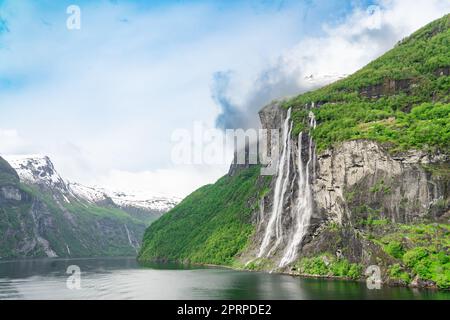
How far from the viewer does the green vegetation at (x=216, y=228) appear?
132 metres

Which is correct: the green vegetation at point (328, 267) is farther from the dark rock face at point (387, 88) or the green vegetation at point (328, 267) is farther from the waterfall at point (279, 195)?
the dark rock face at point (387, 88)

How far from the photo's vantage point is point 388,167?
246ft

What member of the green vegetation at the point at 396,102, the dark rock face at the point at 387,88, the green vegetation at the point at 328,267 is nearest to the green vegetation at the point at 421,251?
the green vegetation at the point at 328,267

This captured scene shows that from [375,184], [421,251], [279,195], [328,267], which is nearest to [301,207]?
[279,195]

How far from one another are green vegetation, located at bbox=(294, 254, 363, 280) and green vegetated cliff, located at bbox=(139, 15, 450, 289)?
0.17 m

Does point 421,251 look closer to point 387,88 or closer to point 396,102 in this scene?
point 396,102

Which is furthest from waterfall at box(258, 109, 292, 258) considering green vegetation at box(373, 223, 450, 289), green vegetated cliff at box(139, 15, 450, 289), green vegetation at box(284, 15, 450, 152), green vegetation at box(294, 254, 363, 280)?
green vegetation at box(373, 223, 450, 289)

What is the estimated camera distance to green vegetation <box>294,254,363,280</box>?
70.9m

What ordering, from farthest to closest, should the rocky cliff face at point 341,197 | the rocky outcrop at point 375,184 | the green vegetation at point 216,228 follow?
the green vegetation at point 216,228, the rocky cliff face at point 341,197, the rocky outcrop at point 375,184

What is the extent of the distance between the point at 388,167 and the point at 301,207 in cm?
2329

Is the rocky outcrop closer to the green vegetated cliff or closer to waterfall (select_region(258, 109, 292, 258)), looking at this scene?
the green vegetated cliff

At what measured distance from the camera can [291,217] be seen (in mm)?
97312

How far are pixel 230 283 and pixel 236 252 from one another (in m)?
52.3

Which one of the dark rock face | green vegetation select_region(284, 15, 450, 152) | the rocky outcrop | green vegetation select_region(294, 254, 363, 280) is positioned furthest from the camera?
the dark rock face
